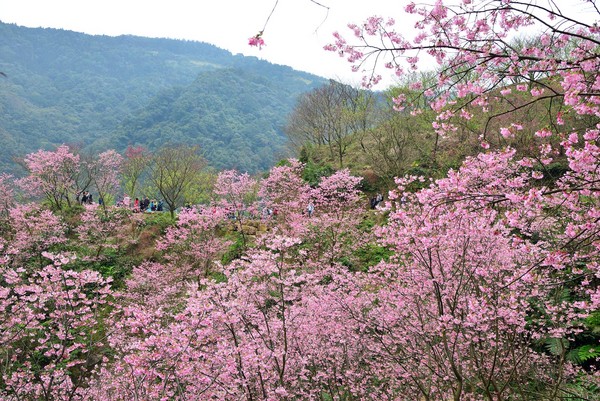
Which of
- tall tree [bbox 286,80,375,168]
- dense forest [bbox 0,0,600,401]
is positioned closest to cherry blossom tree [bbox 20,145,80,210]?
dense forest [bbox 0,0,600,401]

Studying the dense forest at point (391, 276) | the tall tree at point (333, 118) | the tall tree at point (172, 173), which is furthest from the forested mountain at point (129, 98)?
the dense forest at point (391, 276)

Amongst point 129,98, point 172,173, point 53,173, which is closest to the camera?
point 53,173

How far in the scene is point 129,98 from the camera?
96.2 metres

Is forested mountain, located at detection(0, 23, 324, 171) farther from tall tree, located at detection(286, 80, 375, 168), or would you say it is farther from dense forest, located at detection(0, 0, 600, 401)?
dense forest, located at detection(0, 0, 600, 401)

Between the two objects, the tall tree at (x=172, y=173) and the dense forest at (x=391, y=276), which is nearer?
the dense forest at (x=391, y=276)

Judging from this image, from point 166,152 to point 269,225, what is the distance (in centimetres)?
1118

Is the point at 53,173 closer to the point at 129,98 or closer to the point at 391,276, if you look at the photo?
the point at 391,276

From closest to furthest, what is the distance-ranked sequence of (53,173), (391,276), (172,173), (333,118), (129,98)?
(391,276) → (53,173) → (172,173) → (333,118) → (129,98)

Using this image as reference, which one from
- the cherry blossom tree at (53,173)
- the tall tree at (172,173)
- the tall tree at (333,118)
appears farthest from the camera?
the tall tree at (333,118)

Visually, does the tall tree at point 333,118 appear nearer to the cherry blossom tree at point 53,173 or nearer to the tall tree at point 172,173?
the tall tree at point 172,173

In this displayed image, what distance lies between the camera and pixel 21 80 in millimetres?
92500

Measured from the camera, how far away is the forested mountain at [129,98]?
66562mm

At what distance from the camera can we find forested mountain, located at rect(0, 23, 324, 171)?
6656cm

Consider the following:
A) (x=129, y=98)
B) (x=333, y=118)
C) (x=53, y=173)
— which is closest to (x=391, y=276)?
(x=53, y=173)
